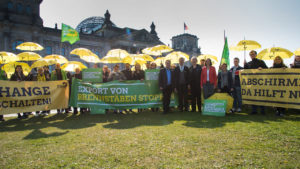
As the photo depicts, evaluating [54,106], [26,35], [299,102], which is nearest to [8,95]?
[54,106]

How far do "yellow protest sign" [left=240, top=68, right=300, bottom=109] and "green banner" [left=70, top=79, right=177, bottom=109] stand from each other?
3918 millimetres

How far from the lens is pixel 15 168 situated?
10.0 ft

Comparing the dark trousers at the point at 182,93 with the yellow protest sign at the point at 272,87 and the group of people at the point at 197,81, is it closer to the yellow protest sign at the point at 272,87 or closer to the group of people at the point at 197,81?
the group of people at the point at 197,81

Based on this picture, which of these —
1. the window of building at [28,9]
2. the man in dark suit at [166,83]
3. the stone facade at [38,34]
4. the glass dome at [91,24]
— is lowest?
the man in dark suit at [166,83]

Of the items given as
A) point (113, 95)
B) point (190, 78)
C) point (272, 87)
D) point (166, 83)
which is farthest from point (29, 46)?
point (272, 87)

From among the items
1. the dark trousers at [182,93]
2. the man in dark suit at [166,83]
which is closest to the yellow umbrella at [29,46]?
the man in dark suit at [166,83]

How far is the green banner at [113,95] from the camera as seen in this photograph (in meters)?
8.27

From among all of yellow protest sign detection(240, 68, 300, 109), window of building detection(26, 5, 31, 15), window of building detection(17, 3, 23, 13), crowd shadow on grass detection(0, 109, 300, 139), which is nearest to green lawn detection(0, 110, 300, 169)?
crowd shadow on grass detection(0, 109, 300, 139)

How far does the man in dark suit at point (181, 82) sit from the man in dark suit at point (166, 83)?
1.16ft

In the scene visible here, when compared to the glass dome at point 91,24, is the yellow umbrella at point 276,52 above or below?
below

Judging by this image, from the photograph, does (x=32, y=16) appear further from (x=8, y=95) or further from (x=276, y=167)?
(x=276, y=167)

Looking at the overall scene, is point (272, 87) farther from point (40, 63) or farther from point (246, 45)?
point (40, 63)

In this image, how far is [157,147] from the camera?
12.5 ft

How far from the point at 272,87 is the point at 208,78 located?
2.31 meters
